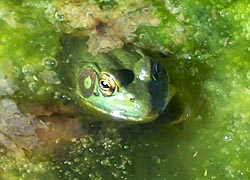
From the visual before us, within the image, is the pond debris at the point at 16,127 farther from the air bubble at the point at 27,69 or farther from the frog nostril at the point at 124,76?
the frog nostril at the point at 124,76

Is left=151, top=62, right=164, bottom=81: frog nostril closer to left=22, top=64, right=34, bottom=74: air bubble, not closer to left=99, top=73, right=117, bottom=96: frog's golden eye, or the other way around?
left=99, top=73, right=117, bottom=96: frog's golden eye

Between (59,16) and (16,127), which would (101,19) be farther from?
(16,127)

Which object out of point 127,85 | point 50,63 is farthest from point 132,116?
point 50,63

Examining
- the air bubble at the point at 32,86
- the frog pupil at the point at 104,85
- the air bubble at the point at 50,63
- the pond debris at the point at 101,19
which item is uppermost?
the pond debris at the point at 101,19

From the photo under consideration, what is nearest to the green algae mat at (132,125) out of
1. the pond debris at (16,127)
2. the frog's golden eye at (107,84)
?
the pond debris at (16,127)

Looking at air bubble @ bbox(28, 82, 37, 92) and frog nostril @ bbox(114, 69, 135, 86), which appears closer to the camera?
frog nostril @ bbox(114, 69, 135, 86)

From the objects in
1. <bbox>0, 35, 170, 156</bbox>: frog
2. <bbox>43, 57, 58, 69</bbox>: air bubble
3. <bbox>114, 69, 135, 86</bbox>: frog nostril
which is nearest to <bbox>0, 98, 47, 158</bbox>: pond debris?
<bbox>0, 35, 170, 156</bbox>: frog

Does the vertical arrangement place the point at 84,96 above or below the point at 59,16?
below
